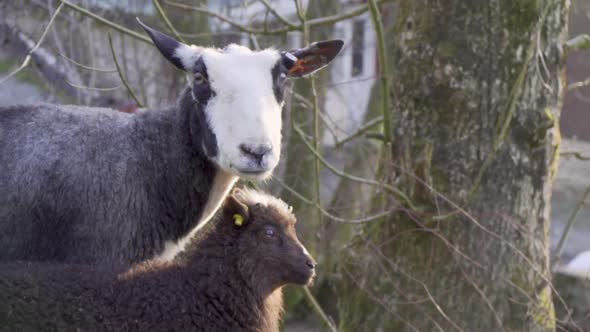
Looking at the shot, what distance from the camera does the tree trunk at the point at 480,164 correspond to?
6184 millimetres

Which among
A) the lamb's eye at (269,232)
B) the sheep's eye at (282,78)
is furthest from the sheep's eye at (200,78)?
the lamb's eye at (269,232)

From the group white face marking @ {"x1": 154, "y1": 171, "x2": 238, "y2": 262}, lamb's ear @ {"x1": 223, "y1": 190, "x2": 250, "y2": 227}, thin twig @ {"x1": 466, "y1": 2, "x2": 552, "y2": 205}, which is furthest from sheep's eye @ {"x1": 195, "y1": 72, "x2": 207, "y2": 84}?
thin twig @ {"x1": 466, "y1": 2, "x2": 552, "y2": 205}

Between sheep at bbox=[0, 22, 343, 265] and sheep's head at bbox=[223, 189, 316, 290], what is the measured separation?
0.24 m

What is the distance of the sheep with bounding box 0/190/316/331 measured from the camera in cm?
450

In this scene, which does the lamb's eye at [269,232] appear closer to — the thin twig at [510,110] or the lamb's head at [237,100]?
the lamb's head at [237,100]

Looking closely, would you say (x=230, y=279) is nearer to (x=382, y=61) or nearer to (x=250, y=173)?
(x=250, y=173)

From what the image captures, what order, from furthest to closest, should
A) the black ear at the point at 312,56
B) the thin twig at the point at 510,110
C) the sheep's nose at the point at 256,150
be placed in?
the thin twig at the point at 510,110
the black ear at the point at 312,56
the sheep's nose at the point at 256,150

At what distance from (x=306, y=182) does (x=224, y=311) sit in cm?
567

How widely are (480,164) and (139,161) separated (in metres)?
2.37

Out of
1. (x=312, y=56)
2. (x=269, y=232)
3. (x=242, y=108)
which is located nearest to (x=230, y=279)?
(x=269, y=232)

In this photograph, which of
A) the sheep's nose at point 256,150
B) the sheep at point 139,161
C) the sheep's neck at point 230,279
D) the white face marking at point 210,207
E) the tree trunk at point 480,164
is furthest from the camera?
the tree trunk at point 480,164

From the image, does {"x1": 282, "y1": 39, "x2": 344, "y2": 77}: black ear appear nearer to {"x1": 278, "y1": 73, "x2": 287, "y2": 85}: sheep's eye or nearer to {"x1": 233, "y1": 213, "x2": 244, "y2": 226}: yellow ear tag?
{"x1": 278, "y1": 73, "x2": 287, "y2": 85}: sheep's eye

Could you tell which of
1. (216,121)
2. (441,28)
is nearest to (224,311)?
(216,121)

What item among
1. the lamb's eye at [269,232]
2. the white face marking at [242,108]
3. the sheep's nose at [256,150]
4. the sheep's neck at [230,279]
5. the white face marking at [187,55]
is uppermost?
the white face marking at [187,55]
